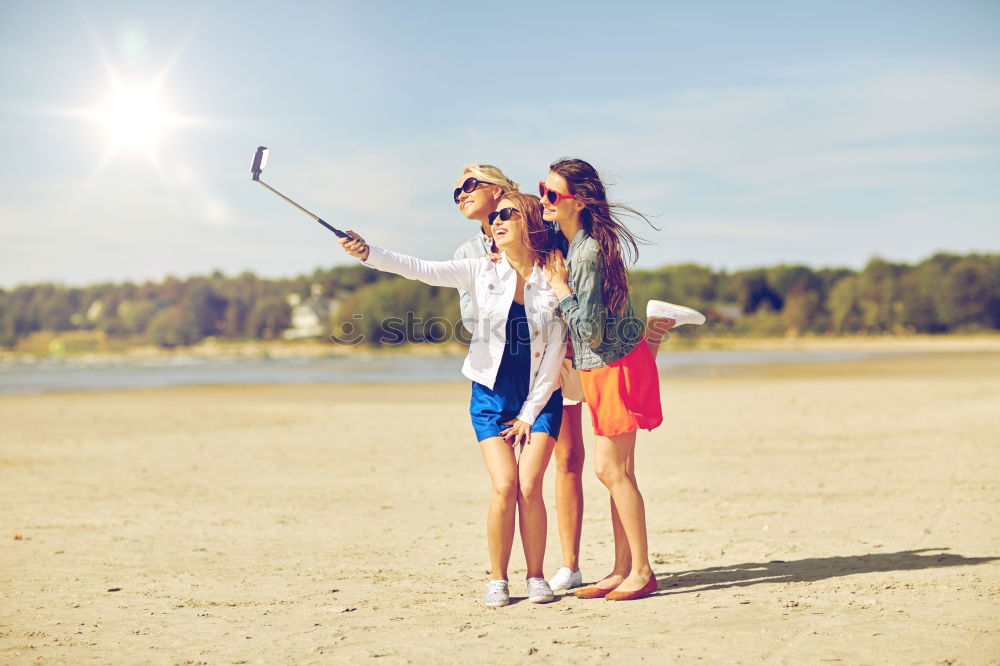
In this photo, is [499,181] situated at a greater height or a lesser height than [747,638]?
greater

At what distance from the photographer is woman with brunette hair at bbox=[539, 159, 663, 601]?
183 inches

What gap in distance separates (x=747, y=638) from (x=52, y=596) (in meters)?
3.85

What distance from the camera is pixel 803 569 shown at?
5.64 metres

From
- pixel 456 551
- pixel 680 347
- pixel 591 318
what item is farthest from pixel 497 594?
pixel 680 347

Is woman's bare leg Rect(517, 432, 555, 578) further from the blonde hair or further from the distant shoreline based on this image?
the distant shoreline

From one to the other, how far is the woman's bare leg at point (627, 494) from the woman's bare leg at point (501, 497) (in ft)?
1.52

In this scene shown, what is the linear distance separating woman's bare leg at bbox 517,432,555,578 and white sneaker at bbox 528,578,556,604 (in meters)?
0.04

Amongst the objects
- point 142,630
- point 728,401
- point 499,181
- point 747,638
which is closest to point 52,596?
point 142,630

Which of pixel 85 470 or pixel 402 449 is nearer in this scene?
pixel 85 470

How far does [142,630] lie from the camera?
4570 mm

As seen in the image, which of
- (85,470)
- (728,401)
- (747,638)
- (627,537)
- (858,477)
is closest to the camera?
(747,638)

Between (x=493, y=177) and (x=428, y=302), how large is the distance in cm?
7411

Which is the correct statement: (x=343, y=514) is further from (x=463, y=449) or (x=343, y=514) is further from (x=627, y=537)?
(x=463, y=449)

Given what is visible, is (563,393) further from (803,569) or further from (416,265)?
(803,569)
